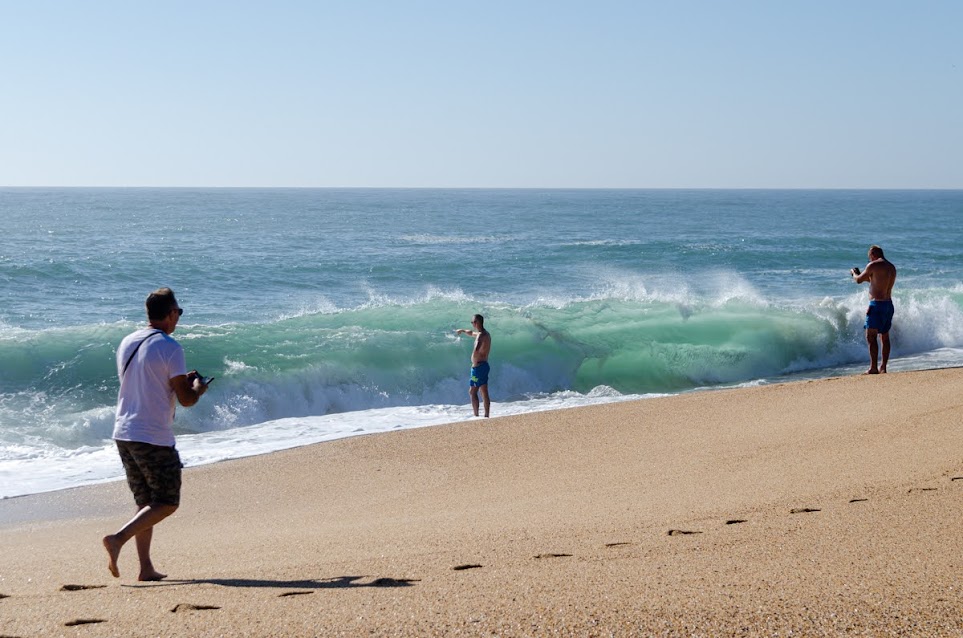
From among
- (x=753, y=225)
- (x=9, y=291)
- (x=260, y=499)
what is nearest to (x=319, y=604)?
(x=260, y=499)

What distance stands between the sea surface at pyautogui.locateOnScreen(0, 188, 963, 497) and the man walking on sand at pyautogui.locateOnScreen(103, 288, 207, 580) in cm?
455

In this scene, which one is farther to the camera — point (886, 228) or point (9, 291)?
point (886, 228)

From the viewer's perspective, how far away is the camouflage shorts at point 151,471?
16.0ft

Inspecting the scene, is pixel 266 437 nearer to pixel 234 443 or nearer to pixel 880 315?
pixel 234 443

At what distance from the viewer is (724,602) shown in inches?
150

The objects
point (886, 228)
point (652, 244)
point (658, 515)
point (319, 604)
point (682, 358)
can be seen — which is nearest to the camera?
point (319, 604)

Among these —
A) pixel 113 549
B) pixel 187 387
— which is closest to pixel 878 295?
pixel 187 387

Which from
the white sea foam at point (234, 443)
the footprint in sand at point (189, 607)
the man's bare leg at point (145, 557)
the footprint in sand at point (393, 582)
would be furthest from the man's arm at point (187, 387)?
the white sea foam at point (234, 443)

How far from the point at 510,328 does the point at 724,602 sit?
49.2 ft

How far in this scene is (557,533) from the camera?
5.50 metres

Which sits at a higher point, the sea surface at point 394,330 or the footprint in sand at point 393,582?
the footprint in sand at point 393,582

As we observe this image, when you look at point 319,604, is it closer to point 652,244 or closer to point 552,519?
A: point 552,519

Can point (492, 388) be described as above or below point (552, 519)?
below

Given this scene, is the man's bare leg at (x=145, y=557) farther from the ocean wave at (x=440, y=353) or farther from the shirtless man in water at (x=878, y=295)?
the shirtless man in water at (x=878, y=295)
